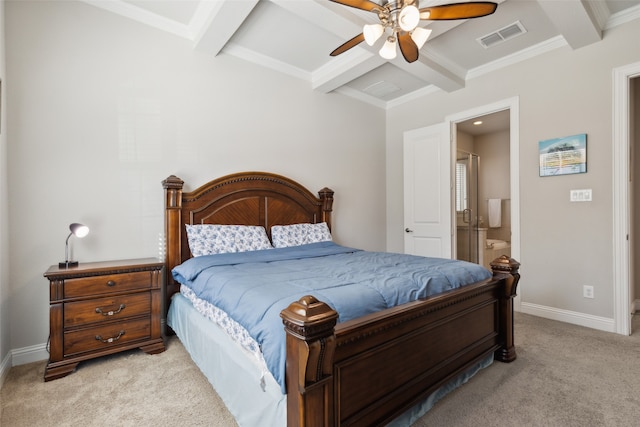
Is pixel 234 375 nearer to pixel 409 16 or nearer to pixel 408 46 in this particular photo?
pixel 409 16

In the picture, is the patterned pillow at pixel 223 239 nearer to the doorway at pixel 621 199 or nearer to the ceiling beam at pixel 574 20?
the ceiling beam at pixel 574 20

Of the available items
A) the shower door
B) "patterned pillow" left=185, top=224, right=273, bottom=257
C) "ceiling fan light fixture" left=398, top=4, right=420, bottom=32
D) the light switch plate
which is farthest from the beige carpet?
the shower door

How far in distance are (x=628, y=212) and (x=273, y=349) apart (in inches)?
133

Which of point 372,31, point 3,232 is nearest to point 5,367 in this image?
point 3,232

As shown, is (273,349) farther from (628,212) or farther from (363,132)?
(363,132)

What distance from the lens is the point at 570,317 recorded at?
3.10 meters

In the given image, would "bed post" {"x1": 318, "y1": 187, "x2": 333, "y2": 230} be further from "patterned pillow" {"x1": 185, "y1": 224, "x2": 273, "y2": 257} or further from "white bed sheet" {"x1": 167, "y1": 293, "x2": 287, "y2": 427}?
"white bed sheet" {"x1": 167, "y1": 293, "x2": 287, "y2": 427}

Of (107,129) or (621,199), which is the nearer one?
(107,129)

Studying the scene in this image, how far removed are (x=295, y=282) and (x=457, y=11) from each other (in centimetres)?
191

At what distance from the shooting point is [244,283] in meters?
1.79

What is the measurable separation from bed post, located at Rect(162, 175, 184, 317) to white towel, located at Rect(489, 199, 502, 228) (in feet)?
17.4

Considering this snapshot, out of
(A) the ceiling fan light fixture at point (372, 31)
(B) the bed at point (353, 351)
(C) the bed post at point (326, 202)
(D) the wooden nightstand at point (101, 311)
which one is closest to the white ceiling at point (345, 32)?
(A) the ceiling fan light fixture at point (372, 31)

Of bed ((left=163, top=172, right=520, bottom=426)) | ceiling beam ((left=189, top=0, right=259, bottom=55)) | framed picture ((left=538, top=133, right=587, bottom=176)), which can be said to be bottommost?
bed ((left=163, top=172, right=520, bottom=426))

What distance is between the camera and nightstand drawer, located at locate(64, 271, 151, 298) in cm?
215
